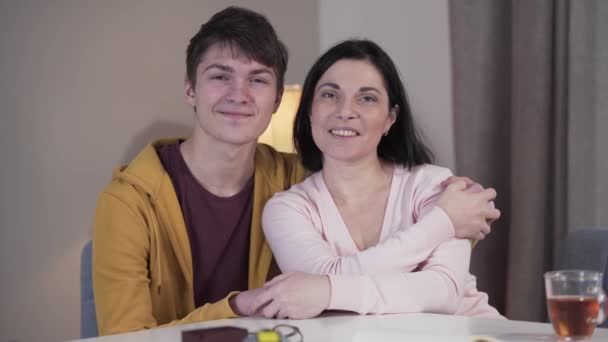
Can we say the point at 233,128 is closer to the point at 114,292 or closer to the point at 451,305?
the point at 114,292

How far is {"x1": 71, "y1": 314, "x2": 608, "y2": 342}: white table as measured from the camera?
1.11m

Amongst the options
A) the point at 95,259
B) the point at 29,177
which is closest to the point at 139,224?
the point at 95,259

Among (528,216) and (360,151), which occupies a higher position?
(360,151)

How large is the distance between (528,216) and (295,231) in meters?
1.04

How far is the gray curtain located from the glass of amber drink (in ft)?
4.11

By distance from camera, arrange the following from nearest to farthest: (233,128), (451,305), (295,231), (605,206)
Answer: (451,305) → (295,231) → (233,128) → (605,206)

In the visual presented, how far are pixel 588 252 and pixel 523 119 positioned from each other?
0.85 meters

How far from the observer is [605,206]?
7.48 feet

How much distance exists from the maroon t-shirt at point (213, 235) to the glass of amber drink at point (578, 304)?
39.3 inches

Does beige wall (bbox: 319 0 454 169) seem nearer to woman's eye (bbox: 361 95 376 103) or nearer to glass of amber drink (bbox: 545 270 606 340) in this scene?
woman's eye (bbox: 361 95 376 103)

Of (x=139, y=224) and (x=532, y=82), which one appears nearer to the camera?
(x=139, y=224)

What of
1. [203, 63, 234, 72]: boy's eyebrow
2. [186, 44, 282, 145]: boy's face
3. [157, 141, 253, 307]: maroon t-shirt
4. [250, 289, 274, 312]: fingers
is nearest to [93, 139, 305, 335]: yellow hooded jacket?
[157, 141, 253, 307]: maroon t-shirt

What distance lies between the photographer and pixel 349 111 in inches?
69.9

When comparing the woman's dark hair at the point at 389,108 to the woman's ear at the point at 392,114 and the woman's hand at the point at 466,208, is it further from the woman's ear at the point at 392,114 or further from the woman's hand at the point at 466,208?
the woman's hand at the point at 466,208
